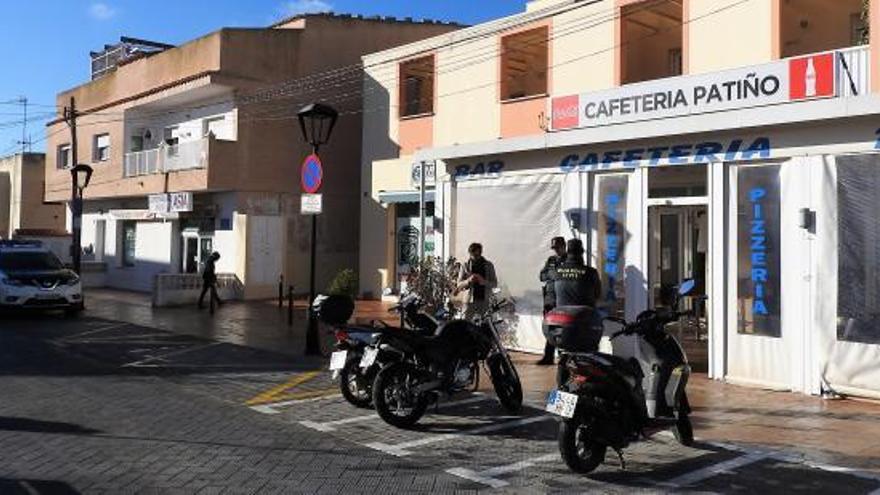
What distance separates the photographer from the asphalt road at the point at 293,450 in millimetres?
6238

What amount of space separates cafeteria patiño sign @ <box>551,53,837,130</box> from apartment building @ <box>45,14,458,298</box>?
47.3 ft

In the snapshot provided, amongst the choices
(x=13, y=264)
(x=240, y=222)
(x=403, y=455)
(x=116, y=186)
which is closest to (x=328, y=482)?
(x=403, y=455)

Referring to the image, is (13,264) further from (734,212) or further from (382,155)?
(734,212)

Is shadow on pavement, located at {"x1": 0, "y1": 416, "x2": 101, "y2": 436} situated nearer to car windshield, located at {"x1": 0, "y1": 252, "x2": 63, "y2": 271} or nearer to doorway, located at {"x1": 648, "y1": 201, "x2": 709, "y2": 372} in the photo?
doorway, located at {"x1": 648, "y1": 201, "x2": 709, "y2": 372}

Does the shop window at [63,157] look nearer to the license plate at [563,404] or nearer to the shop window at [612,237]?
the shop window at [612,237]

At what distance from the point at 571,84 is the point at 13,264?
13493 millimetres

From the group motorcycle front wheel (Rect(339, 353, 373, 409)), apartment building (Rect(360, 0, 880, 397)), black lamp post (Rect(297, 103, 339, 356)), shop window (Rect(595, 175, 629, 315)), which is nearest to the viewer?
motorcycle front wheel (Rect(339, 353, 373, 409))

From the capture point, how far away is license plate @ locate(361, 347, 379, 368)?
8.39 metres

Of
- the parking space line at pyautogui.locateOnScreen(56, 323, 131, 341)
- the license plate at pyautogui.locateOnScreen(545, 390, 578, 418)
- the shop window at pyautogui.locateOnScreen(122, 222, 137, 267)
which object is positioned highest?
the shop window at pyautogui.locateOnScreen(122, 222, 137, 267)

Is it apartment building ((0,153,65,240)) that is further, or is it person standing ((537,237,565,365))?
apartment building ((0,153,65,240))

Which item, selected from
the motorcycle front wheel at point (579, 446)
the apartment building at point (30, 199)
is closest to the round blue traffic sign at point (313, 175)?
the motorcycle front wheel at point (579, 446)

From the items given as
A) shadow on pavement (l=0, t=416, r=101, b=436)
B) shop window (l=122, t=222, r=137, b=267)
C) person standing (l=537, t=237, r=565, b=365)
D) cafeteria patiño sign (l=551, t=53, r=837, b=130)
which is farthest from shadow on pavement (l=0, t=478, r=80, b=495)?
shop window (l=122, t=222, r=137, b=267)

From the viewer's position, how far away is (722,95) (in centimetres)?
1109

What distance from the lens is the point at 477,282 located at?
12008 millimetres
